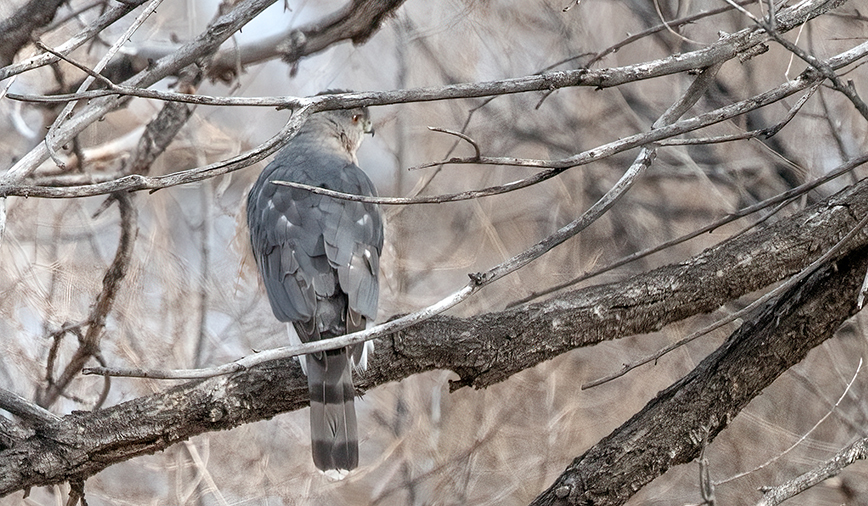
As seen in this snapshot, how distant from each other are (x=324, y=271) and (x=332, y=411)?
582 millimetres

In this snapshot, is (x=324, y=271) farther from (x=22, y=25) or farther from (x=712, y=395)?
(x=22, y=25)

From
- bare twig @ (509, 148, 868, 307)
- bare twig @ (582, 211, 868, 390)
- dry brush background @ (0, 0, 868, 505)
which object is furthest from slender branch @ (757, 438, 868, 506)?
dry brush background @ (0, 0, 868, 505)

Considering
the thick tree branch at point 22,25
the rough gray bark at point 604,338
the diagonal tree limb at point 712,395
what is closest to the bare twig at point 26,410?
the rough gray bark at point 604,338

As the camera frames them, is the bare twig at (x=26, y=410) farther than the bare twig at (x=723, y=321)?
Yes

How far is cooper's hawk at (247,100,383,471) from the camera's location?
123 inches

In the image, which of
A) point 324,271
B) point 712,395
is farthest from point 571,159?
point 324,271

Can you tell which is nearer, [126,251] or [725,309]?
[126,251]

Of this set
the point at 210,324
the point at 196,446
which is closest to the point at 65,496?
the point at 196,446

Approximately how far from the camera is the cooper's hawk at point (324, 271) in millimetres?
3113

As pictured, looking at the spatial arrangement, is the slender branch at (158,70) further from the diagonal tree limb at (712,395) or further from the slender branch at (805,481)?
the slender branch at (805,481)

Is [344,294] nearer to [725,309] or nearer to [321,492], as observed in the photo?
[321,492]

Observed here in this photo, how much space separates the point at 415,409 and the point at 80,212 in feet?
6.93

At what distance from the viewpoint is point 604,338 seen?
9.92ft

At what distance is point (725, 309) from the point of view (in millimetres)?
4469
